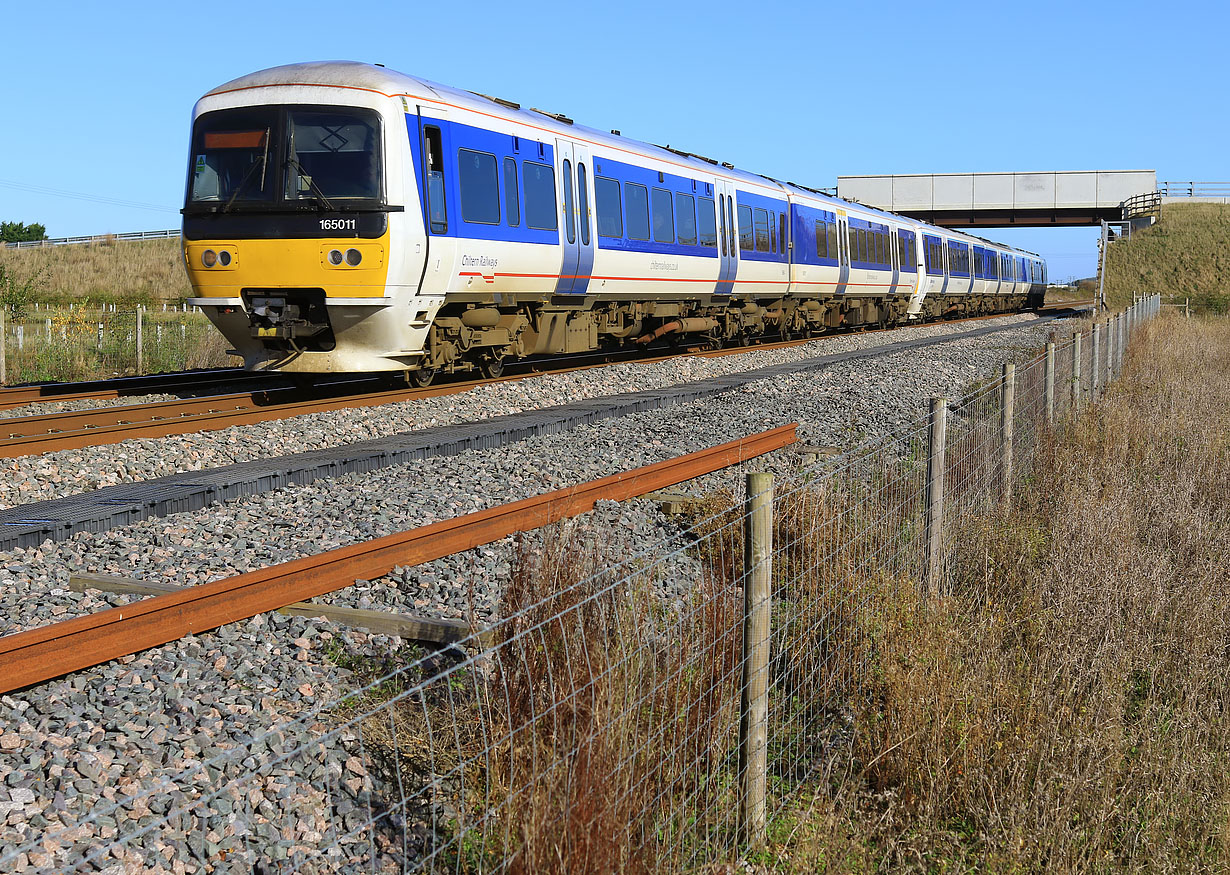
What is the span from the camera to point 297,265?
12031mm

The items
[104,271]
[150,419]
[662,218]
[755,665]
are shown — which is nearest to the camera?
[755,665]

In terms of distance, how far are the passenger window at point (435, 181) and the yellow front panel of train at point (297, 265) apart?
0.84m

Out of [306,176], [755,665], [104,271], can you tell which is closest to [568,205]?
[306,176]

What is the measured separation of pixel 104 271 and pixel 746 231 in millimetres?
50488

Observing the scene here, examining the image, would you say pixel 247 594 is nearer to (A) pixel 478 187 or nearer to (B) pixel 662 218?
(A) pixel 478 187

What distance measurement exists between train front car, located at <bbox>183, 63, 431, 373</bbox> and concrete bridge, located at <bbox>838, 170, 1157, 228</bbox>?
56008 millimetres

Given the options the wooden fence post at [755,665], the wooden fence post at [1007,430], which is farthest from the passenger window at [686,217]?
the wooden fence post at [755,665]

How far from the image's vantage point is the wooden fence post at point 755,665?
3.64m

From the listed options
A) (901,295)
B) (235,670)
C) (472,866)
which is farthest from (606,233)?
(901,295)

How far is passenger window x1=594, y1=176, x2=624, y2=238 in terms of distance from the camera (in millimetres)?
16156

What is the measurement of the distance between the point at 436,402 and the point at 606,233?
5005mm

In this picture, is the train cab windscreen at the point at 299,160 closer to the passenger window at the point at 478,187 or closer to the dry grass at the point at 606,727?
the passenger window at the point at 478,187

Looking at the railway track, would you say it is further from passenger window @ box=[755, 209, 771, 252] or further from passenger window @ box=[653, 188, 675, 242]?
passenger window @ box=[755, 209, 771, 252]

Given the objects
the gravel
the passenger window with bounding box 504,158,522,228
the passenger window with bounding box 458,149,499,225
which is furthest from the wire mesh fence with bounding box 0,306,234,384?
the gravel
